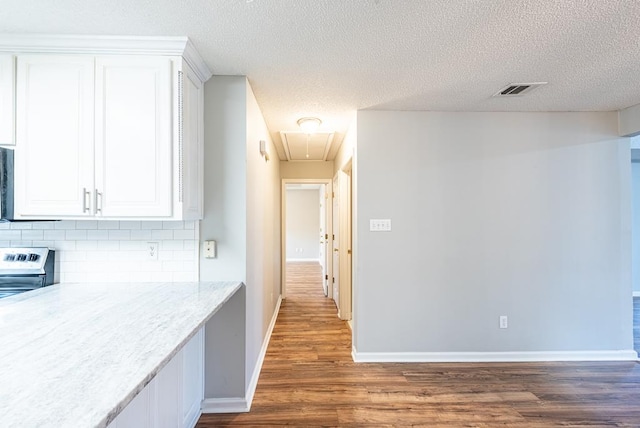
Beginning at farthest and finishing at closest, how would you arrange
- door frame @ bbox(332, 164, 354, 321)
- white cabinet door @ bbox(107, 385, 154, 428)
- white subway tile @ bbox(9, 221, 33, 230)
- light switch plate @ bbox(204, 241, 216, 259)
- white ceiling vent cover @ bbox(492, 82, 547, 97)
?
1. door frame @ bbox(332, 164, 354, 321)
2. white ceiling vent cover @ bbox(492, 82, 547, 97)
3. light switch plate @ bbox(204, 241, 216, 259)
4. white subway tile @ bbox(9, 221, 33, 230)
5. white cabinet door @ bbox(107, 385, 154, 428)

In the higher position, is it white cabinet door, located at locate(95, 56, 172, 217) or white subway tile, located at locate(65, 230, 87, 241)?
white cabinet door, located at locate(95, 56, 172, 217)

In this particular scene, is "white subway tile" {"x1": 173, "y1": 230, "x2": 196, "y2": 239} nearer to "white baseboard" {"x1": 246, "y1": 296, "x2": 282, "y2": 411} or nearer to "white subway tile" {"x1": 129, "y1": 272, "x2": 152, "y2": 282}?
"white subway tile" {"x1": 129, "y1": 272, "x2": 152, "y2": 282}

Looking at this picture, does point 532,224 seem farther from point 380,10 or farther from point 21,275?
point 21,275

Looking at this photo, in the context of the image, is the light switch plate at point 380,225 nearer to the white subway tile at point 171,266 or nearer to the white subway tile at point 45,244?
the white subway tile at point 171,266

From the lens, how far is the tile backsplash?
198 cm

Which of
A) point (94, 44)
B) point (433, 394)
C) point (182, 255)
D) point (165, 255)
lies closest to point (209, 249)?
point (182, 255)

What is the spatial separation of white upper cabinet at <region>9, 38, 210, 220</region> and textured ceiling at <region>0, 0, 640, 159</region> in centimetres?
17

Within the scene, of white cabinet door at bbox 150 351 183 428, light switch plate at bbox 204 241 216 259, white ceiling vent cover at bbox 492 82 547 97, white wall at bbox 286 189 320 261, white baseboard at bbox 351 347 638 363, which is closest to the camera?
white cabinet door at bbox 150 351 183 428

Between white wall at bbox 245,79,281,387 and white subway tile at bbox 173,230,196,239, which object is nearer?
white subway tile at bbox 173,230,196,239

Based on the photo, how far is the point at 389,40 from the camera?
1751 millimetres

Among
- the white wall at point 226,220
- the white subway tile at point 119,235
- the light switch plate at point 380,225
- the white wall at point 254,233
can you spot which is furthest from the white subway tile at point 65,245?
the light switch plate at point 380,225

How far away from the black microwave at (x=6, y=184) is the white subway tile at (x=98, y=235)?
387 millimetres

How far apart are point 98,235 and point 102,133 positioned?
691 mm

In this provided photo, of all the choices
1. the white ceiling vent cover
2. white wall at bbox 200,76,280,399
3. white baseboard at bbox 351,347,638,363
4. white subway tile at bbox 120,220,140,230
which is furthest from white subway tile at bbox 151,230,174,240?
the white ceiling vent cover
